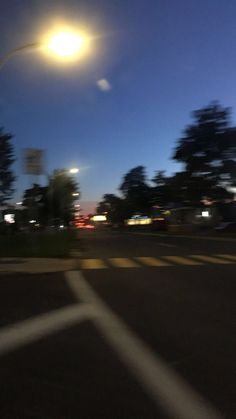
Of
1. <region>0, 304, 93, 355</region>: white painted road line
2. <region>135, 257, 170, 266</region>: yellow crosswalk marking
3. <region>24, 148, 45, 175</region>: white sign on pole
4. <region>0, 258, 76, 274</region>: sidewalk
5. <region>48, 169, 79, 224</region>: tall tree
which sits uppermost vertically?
<region>48, 169, 79, 224</region>: tall tree

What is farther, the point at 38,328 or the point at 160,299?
the point at 160,299

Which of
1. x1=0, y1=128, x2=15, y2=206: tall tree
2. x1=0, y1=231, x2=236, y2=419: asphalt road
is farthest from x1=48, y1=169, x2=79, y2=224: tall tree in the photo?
x1=0, y1=231, x2=236, y2=419: asphalt road

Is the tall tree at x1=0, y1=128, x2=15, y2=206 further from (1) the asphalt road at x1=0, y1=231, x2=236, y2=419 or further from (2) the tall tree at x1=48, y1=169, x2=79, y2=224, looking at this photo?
(1) the asphalt road at x1=0, y1=231, x2=236, y2=419

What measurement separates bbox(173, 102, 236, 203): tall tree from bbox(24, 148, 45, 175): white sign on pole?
4325 centimetres

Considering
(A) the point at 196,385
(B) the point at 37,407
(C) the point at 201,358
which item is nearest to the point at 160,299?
(C) the point at 201,358

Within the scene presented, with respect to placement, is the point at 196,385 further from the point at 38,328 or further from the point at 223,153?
the point at 223,153

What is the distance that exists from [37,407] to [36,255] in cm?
1832

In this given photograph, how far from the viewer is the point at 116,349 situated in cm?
738

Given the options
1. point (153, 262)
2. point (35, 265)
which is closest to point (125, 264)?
point (153, 262)

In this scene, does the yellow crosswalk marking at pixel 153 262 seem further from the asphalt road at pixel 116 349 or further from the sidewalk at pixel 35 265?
the asphalt road at pixel 116 349

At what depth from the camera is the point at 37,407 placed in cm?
520

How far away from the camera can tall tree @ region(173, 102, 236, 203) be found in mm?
63031

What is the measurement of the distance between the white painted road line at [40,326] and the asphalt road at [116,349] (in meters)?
0.02

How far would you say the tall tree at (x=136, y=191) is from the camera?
130125mm
